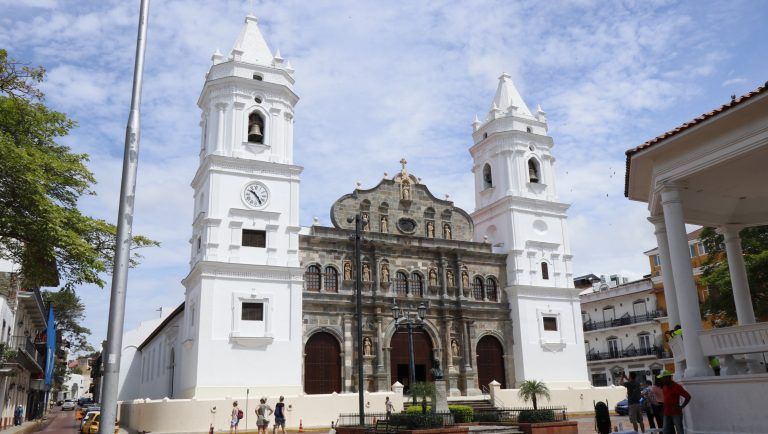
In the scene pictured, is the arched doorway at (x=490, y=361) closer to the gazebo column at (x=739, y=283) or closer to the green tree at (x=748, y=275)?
the green tree at (x=748, y=275)

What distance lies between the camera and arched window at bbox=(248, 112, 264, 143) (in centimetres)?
3231

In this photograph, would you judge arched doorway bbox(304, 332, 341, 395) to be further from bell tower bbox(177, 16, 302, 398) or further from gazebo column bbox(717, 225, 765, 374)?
gazebo column bbox(717, 225, 765, 374)

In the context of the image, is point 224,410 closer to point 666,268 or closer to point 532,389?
point 532,389

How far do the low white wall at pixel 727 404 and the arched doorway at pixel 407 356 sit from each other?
23.0 metres

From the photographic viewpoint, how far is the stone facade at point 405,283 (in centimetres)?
3266

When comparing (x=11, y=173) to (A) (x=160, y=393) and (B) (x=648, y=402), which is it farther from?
(A) (x=160, y=393)

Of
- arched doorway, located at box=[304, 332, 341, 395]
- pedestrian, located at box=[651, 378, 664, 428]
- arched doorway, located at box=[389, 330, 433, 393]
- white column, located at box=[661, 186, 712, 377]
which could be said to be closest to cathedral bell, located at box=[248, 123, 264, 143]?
arched doorway, located at box=[304, 332, 341, 395]

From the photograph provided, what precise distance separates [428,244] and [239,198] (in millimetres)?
11273

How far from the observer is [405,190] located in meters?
37.2

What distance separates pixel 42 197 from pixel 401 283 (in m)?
23.6

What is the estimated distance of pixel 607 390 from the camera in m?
35.0

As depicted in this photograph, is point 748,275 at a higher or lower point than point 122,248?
higher

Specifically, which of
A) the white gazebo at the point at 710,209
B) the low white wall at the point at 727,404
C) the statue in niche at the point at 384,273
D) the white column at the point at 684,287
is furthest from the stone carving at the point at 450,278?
the low white wall at the point at 727,404

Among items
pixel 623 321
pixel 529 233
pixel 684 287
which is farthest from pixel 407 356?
pixel 684 287
